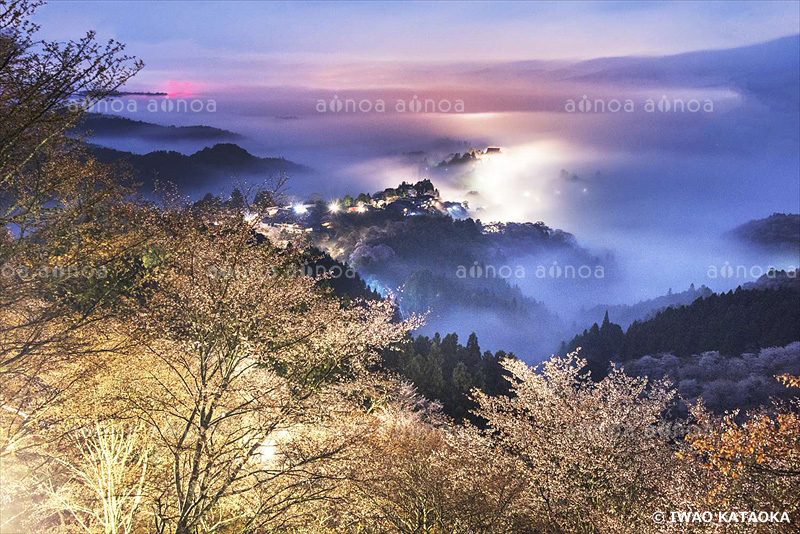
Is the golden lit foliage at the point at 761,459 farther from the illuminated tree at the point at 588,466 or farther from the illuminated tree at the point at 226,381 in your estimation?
the illuminated tree at the point at 226,381

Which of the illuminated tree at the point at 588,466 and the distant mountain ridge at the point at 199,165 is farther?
the distant mountain ridge at the point at 199,165

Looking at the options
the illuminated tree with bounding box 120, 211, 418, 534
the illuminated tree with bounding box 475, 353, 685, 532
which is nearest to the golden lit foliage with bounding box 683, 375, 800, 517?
the illuminated tree with bounding box 475, 353, 685, 532

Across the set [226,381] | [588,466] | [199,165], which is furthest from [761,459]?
[199,165]

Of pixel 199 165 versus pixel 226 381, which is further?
pixel 199 165

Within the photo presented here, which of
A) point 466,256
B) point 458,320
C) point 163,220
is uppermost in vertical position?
point 163,220

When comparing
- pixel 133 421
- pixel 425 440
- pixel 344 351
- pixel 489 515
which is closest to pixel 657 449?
pixel 489 515

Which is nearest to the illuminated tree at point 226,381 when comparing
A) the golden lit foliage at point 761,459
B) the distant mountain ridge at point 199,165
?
the golden lit foliage at point 761,459

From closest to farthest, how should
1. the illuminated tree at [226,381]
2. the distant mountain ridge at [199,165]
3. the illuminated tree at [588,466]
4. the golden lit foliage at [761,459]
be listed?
the golden lit foliage at [761,459], the illuminated tree at [226,381], the illuminated tree at [588,466], the distant mountain ridge at [199,165]

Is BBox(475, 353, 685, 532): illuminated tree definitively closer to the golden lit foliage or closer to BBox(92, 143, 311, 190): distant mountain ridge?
the golden lit foliage

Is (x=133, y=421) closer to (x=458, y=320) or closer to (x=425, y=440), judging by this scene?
(x=425, y=440)

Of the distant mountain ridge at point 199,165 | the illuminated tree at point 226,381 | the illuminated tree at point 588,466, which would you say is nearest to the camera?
the illuminated tree at point 226,381

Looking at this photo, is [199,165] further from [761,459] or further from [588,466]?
[761,459]
